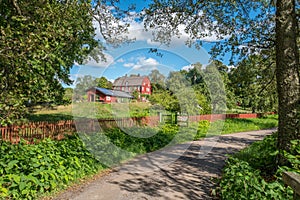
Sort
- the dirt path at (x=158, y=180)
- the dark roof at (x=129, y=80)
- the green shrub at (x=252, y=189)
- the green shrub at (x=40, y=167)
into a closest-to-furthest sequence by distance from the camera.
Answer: the green shrub at (x=252, y=189) < the green shrub at (x=40, y=167) < the dirt path at (x=158, y=180) < the dark roof at (x=129, y=80)

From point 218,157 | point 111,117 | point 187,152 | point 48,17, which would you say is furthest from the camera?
point 111,117

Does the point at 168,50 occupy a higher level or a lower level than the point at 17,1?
lower

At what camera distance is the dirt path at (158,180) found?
166 inches

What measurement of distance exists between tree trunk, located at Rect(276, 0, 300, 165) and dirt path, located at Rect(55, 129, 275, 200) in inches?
73.6

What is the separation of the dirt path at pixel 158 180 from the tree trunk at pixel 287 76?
1870 mm

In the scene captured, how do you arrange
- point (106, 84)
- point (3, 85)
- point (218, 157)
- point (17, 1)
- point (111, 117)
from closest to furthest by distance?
point (3, 85)
point (17, 1)
point (106, 84)
point (218, 157)
point (111, 117)

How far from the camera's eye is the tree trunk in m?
4.66

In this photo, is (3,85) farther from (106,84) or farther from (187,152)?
(187,152)

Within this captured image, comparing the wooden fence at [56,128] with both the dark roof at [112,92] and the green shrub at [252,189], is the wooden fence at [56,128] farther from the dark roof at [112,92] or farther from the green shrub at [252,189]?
the green shrub at [252,189]

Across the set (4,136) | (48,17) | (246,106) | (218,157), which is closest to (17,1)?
(48,17)

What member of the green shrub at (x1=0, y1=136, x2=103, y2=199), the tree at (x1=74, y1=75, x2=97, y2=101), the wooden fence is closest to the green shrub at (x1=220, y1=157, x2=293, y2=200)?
the green shrub at (x1=0, y1=136, x2=103, y2=199)

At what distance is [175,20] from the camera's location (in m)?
7.04

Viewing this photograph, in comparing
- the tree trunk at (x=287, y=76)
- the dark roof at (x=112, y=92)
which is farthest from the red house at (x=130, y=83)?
the tree trunk at (x=287, y=76)

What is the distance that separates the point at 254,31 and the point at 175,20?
244 centimetres
